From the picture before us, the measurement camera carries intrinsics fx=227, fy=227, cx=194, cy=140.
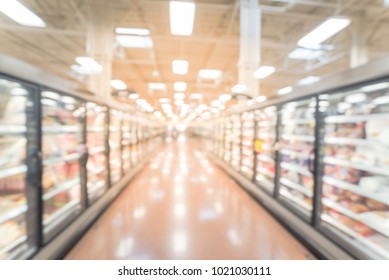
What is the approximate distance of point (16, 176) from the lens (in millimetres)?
1980

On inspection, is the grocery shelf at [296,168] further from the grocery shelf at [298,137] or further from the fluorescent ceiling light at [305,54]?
the fluorescent ceiling light at [305,54]

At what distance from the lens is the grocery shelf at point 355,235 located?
190cm

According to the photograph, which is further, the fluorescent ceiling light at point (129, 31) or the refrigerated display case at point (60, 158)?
the fluorescent ceiling light at point (129, 31)

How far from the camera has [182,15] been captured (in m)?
3.60

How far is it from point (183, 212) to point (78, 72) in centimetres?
904

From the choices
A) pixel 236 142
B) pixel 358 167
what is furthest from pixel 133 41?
pixel 358 167

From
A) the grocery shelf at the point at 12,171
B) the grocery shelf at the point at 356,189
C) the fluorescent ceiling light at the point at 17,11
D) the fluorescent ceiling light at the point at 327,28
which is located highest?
the fluorescent ceiling light at the point at 17,11

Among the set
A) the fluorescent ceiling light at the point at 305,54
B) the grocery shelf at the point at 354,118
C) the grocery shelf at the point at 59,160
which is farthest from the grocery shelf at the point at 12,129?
the fluorescent ceiling light at the point at 305,54

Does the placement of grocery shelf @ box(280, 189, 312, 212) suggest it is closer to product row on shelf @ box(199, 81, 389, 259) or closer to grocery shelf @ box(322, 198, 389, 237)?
product row on shelf @ box(199, 81, 389, 259)

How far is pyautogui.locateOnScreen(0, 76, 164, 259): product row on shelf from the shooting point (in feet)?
6.08

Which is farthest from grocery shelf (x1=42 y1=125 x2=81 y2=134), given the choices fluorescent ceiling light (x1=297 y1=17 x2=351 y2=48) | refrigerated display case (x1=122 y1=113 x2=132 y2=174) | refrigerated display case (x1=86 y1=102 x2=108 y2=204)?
fluorescent ceiling light (x1=297 y1=17 x2=351 y2=48)

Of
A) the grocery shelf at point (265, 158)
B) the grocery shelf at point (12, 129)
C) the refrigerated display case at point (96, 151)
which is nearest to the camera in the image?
the grocery shelf at point (12, 129)

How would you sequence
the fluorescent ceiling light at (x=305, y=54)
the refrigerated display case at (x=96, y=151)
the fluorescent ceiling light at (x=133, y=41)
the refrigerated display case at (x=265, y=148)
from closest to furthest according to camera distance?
the refrigerated display case at (x=96, y=151) < the refrigerated display case at (x=265, y=148) < the fluorescent ceiling light at (x=133, y=41) < the fluorescent ceiling light at (x=305, y=54)
